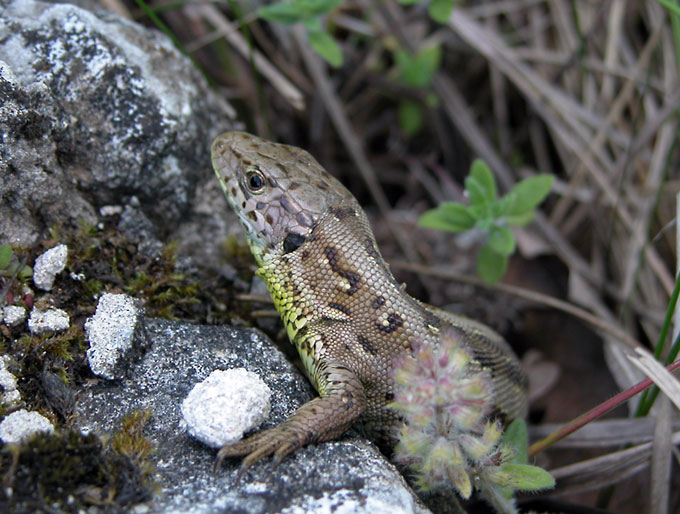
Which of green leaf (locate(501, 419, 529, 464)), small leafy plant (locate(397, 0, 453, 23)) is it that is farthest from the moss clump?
small leafy plant (locate(397, 0, 453, 23))

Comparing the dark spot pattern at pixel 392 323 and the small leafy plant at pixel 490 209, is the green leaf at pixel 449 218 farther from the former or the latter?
the dark spot pattern at pixel 392 323

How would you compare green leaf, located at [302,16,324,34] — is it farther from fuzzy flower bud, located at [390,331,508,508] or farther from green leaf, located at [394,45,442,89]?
fuzzy flower bud, located at [390,331,508,508]

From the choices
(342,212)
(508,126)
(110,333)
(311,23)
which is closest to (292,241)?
(342,212)

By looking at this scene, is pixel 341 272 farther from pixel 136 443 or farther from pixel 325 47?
pixel 325 47

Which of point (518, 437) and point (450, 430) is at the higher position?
point (450, 430)

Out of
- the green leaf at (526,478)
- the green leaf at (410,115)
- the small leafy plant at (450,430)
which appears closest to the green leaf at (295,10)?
the green leaf at (410,115)

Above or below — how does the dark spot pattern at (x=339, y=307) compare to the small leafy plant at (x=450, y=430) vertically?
above
